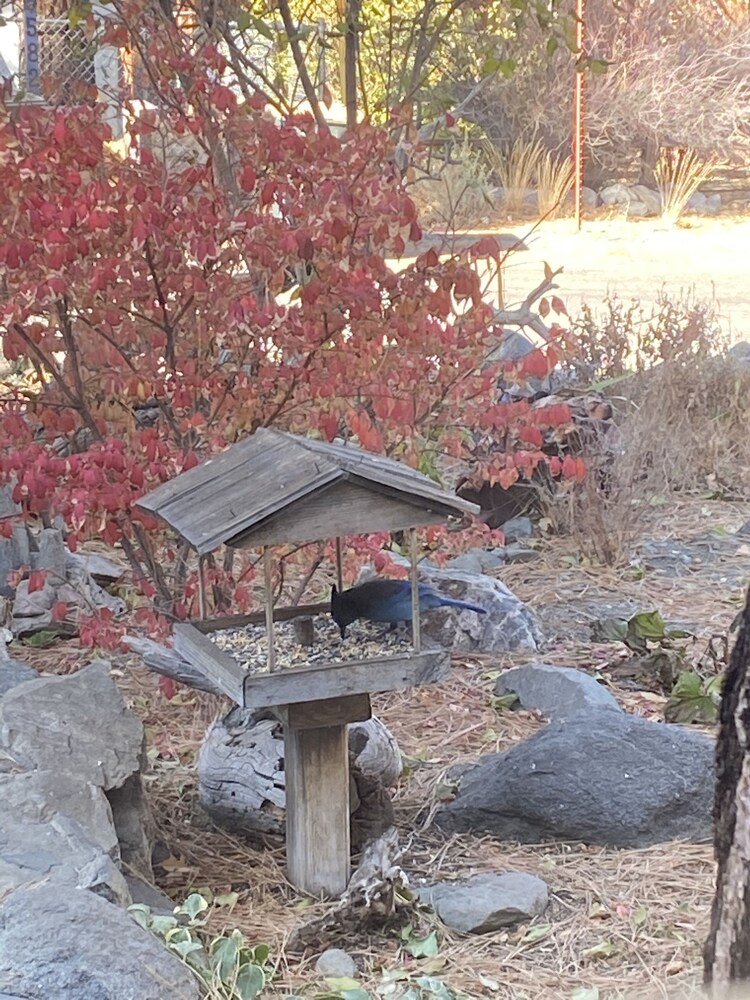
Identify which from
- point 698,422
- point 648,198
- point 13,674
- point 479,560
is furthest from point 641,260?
point 13,674

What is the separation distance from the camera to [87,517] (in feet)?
12.2

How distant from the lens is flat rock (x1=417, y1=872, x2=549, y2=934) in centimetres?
295

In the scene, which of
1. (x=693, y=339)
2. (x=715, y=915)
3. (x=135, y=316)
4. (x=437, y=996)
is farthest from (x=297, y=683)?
(x=693, y=339)

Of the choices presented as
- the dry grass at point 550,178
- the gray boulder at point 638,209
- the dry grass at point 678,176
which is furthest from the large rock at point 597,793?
the gray boulder at point 638,209

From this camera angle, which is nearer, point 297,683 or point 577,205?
point 297,683

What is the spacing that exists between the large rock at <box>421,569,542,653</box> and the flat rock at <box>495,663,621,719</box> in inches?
18.3

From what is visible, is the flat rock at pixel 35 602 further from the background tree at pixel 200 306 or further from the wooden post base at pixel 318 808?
the wooden post base at pixel 318 808

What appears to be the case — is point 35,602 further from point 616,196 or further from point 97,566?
point 616,196

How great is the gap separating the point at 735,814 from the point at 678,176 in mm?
16445

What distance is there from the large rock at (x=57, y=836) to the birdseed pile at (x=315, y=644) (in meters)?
0.46

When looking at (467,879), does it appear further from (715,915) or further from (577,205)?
(577,205)

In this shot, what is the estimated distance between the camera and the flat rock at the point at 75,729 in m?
3.10

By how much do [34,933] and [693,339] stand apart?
590 cm

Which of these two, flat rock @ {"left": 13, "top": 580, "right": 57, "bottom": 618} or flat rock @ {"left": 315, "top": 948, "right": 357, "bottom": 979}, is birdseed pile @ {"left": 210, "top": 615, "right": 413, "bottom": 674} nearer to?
flat rock @ {"left": 315, "top": 948, "right": 357, "bottom": 979}
